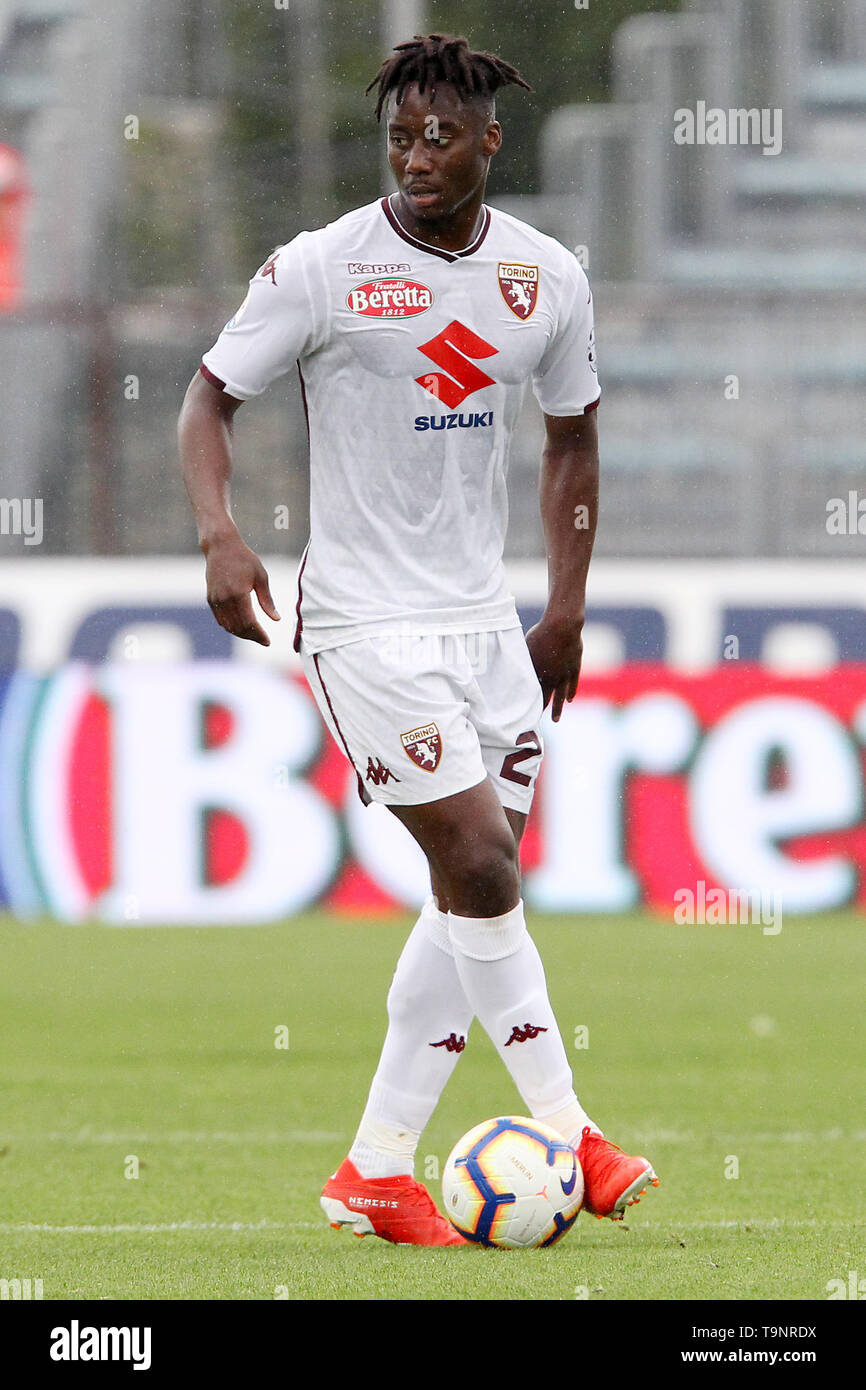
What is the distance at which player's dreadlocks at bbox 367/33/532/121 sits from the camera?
3.96m

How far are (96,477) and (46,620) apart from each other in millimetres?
1147

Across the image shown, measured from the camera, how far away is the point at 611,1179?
3920 mm

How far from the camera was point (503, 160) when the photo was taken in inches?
463

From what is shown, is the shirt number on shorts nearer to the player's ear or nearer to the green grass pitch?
the green grass pitch

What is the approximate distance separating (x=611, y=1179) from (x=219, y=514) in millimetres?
1323

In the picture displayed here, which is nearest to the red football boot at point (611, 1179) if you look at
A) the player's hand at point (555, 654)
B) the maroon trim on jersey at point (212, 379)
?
the player's hand at point (555, 654)

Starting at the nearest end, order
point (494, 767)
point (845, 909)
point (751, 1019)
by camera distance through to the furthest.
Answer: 1. point (494, 767)
2. point (751, 1019)
3. point (845, 909)

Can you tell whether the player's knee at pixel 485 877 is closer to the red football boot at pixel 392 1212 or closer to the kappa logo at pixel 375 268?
the red football boot at pixel 392 1212

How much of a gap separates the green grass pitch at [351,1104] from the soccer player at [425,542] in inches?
12.9

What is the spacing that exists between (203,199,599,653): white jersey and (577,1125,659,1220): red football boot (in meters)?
0.96

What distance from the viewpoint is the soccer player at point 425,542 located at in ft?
13.0

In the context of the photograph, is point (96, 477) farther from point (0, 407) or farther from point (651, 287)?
point (651, 287)
